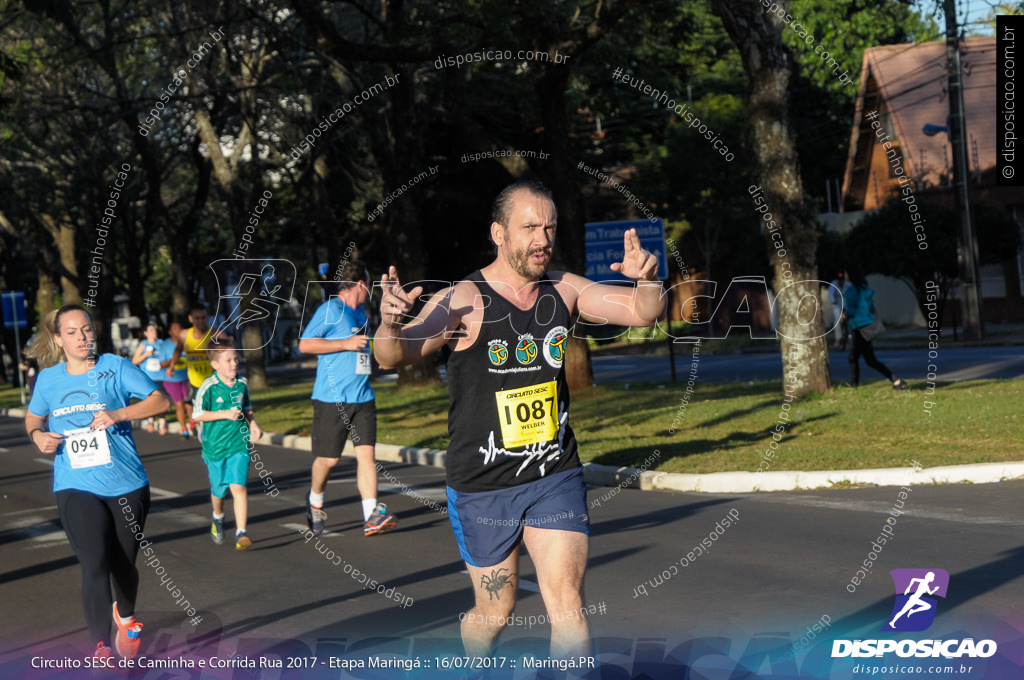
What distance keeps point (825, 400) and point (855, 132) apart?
23646 millimetres

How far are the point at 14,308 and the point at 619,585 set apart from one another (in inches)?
1281

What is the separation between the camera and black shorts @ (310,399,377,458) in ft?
30.5

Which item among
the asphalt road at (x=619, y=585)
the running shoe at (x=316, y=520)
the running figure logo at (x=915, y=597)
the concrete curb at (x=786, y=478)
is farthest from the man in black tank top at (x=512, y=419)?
the concrete curb at (x=786, y=478)

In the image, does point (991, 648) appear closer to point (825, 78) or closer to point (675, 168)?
point (675, 168)

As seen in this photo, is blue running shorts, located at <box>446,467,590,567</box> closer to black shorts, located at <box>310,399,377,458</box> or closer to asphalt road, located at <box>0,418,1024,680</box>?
asphalt road, located at <box>0,418,1024,680</box>

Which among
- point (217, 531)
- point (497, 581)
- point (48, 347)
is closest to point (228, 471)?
point (217, 531)

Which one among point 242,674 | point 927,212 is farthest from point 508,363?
point 927,212

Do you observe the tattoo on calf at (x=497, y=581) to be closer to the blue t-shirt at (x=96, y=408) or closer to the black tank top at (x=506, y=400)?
the black tank top at (x=506, y=400)

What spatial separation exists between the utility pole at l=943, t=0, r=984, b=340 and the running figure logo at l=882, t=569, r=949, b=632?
1529 cm

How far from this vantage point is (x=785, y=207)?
1562 cm

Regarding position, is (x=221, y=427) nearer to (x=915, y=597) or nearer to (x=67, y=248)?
(x=915, y=597)

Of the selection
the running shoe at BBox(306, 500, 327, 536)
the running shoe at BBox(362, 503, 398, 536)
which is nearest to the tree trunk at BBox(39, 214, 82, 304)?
the running shoe at BBox(306, 500, 327, 536)

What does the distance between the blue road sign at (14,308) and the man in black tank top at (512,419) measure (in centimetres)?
3379

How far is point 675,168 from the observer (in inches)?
1510
